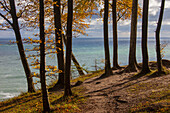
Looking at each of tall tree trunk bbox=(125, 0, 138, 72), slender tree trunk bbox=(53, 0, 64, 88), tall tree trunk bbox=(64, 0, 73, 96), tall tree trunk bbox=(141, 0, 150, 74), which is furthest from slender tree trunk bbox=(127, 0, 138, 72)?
tall tree trunk bbox=(64, 0, 73, 96)

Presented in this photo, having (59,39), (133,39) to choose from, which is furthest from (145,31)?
(59,39)

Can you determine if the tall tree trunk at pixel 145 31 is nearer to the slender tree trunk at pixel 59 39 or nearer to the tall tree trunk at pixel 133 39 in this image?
the tall tree trunk at pixel 133 39

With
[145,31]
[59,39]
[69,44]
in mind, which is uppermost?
[145,31]

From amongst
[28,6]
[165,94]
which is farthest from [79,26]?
[165,94]

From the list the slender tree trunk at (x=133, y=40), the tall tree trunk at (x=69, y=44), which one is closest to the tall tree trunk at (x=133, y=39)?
the slender tree trunk at (x=133, y=40)

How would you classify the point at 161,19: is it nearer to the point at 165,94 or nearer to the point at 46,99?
the point at 165,94

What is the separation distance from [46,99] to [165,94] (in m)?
5.05

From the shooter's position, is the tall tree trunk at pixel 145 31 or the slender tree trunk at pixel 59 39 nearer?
the slender tree trunk at pixel 59 39

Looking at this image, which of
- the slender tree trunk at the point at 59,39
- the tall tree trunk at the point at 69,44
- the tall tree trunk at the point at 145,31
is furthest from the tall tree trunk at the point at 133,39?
the tall tree trunk at the point at 69,44

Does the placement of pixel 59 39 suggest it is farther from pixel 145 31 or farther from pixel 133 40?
pixel 133 40

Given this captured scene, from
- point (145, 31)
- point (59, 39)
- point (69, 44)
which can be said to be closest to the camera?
point (69, 44)

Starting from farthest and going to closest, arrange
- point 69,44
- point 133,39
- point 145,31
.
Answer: point 133,39, point 145,31, point 69,44

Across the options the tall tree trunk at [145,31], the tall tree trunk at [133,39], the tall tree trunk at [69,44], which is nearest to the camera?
the tall tree trunk at [69,44]

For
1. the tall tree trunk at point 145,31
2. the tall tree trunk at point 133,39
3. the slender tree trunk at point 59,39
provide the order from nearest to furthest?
the slender tree trunk at point 59,39
the tall tree trunk at point 145,31
the tall tree trunk at point 133,39
